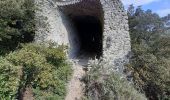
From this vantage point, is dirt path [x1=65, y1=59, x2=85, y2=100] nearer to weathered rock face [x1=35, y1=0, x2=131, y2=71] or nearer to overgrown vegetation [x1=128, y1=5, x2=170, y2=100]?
weathered rock face [x1=35, y1=0, x2=131, y2=71]

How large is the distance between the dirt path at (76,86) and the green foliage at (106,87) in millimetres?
336

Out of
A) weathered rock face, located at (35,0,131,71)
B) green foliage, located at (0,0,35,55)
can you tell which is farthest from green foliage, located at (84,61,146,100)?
green foliage, located at (0,0,35,55)

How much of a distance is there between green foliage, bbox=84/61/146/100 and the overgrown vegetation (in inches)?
41.3

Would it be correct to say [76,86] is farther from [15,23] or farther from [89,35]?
[89,35]

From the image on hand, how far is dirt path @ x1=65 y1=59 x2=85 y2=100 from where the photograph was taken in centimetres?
1447

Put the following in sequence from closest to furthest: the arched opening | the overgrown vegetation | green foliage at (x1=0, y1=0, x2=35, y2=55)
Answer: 1. the overgrown vegetation
2. green foliage at (x1=0, y1=0, x2=35, y2=55)
3. the arched opening

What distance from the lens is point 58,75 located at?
1484 centimetres

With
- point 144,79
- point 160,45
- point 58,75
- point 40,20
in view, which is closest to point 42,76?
point 58,75

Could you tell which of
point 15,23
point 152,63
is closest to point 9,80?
point 15,23

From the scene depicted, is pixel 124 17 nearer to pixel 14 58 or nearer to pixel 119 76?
pixel 119 76

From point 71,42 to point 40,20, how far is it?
3.55 metres

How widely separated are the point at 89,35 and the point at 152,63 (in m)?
10.3

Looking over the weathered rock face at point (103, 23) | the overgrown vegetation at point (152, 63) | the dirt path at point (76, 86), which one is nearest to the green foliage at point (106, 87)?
the dirt path at point (76, 86)

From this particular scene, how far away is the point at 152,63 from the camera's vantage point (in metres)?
15.9
